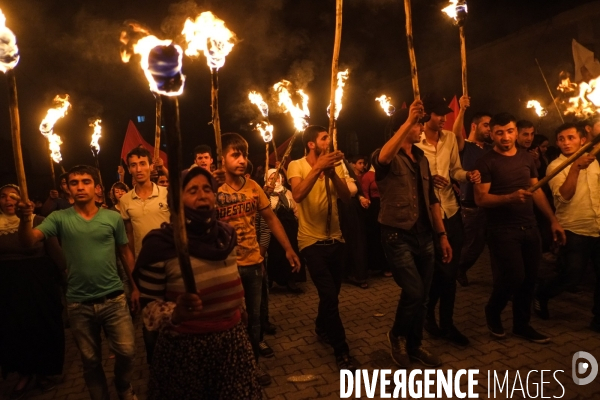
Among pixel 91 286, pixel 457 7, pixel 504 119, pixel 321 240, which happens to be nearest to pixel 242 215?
pixel 321 240

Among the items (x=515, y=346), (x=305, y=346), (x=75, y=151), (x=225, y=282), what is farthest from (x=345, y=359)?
(x=75, y=151)

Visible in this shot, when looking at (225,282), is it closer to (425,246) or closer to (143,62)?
(143,62)

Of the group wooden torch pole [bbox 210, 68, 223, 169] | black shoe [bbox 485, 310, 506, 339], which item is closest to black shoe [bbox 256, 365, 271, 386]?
wooden torch pole [bbox 210, 68, 223, 169]

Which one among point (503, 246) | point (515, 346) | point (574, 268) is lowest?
point (515, 346)

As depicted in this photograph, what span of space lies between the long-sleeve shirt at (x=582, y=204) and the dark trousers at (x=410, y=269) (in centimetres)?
206

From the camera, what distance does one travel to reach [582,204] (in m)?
5.37

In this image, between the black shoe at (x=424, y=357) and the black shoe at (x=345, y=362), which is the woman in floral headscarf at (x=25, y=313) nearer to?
the black shoe at (x=345, y=362)

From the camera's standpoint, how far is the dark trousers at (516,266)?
481 centimetres

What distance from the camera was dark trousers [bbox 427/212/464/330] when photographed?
197 inches

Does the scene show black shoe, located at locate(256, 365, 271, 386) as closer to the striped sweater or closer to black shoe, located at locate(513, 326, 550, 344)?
the striped sweater

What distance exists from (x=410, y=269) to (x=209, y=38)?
2882 millimetres

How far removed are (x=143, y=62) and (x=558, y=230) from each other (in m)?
4.75

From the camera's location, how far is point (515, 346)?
4898mm

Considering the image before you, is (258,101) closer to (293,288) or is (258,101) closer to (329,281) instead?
(329,281)
